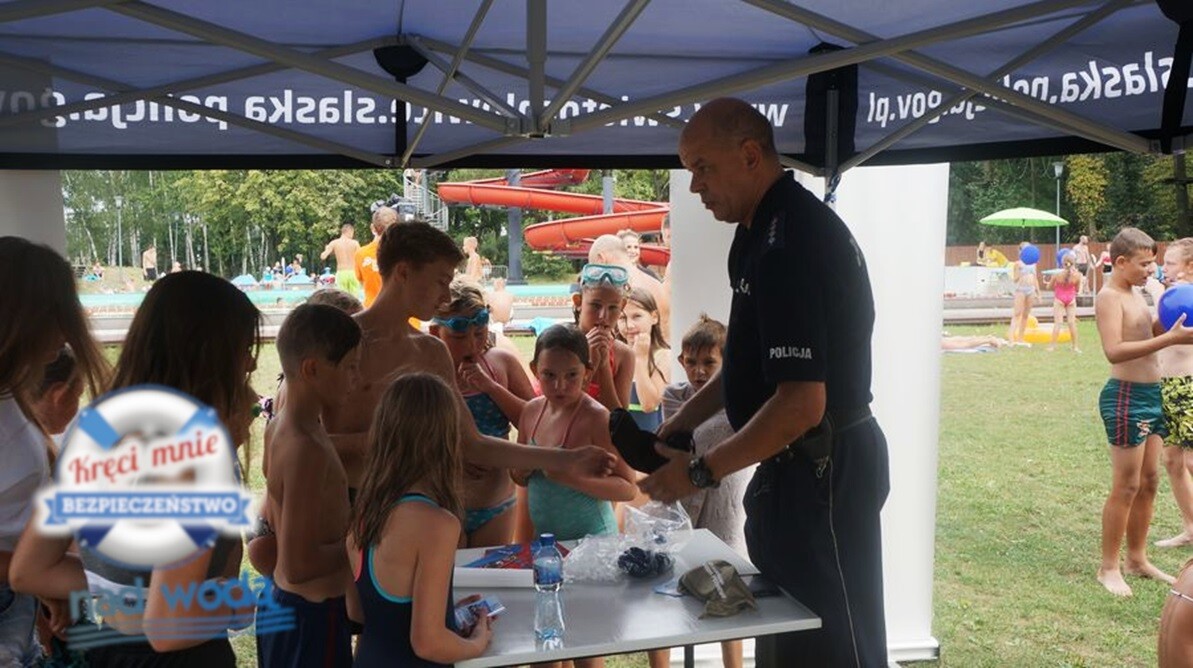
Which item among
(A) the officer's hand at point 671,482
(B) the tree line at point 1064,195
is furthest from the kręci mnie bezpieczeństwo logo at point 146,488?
(B) the tree line at point 1064,195

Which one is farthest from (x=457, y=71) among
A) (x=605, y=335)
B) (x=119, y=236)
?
(x=119, y=236)

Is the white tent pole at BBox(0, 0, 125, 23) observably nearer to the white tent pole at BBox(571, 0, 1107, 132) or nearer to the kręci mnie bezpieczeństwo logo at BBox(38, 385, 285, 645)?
the kręci mnie bezpieczeństwo logo at BBox(38, 385, 285, 645)

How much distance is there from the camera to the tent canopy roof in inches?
98.0

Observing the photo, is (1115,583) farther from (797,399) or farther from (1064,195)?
(1064,195)

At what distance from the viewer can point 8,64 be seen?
2861 millimetres

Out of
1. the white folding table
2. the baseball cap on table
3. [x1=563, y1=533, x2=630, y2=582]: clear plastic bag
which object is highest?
the baseball cap on table

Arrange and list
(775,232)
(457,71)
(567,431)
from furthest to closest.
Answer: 1. (567,431)
2. (457,71)
3. (775,232)

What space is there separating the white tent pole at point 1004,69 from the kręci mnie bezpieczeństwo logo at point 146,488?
7.38 ft

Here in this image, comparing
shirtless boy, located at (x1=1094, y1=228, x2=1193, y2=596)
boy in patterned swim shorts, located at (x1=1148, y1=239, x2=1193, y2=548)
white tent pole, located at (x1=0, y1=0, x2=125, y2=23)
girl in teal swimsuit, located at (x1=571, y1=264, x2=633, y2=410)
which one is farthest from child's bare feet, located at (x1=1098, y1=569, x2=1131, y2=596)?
white tent pole, located at (x1=0, y1=0, x2=125, y2=23)

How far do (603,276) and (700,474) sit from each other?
216 cm

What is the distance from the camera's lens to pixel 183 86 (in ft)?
10.2

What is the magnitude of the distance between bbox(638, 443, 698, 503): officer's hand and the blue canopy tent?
84cm

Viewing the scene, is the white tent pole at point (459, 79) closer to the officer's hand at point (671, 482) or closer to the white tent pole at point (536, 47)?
the white tent pole at point (536, 47)

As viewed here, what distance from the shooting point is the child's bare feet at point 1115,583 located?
17.7 feet
